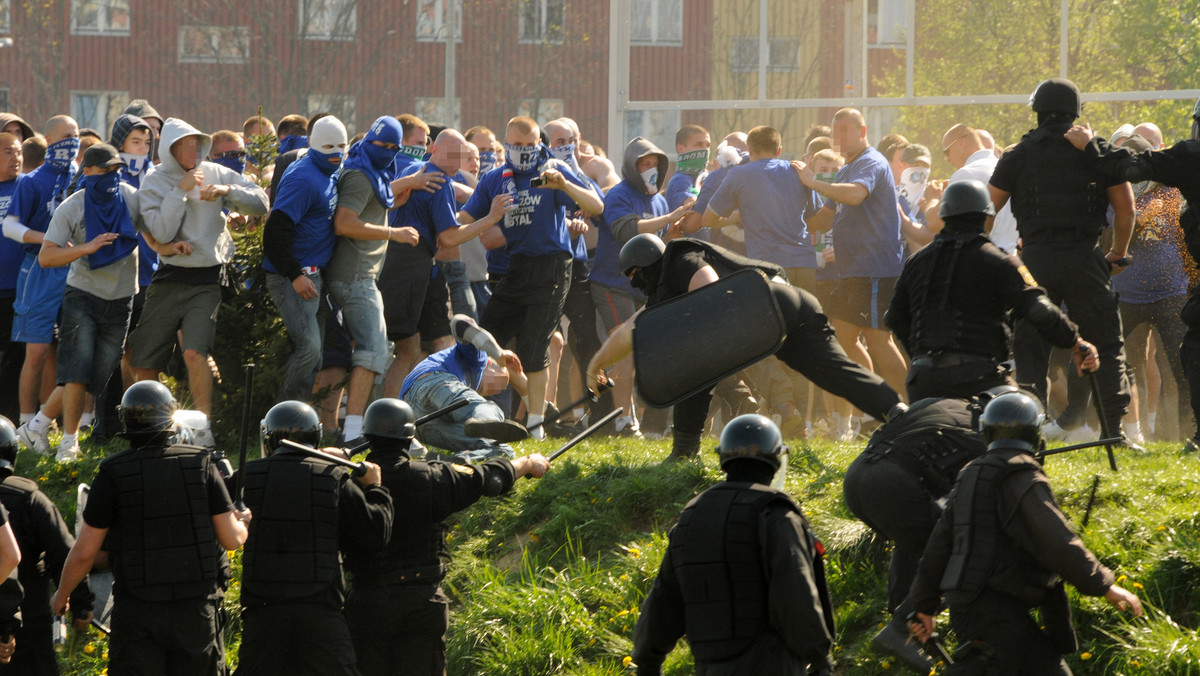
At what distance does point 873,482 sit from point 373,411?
85.2 inches

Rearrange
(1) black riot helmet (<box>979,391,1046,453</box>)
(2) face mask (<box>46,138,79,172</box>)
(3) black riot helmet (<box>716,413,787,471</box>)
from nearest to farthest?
(3) black riot helmet (<box>716,413,787,471</box>), (1) black riot helmet (<box>979,391,1046,453</box>), (2) face mask (<box>46,138,79,172</box>)

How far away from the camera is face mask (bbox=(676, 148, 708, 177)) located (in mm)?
11867

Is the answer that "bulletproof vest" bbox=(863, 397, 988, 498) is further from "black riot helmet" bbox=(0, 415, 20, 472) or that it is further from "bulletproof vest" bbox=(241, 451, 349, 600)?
"black riot helmet" bbox=(0, 415, 20, 472)

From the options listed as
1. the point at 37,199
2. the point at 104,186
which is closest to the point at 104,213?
the point at 104,186

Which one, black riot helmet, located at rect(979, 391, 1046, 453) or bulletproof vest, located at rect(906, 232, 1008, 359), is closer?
black riot helmet, located at rect(979, 391, 1046, 453)

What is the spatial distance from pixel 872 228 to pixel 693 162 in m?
2.03

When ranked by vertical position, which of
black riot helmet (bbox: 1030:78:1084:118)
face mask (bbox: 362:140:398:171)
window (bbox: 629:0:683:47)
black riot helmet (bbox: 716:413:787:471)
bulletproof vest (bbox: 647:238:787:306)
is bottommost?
black riot helmet (bbox: 716:413:787:471)

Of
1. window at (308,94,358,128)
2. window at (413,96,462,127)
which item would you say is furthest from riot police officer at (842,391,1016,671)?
window at (413,96,462,127)

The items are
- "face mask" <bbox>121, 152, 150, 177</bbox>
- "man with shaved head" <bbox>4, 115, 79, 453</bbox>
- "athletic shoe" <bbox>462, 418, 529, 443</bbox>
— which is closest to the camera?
"athletic shoe" <bbox>462, 418, 529, 443</bbox>

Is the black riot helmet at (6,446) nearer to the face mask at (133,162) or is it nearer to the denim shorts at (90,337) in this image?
the denim shorts at (90,337)

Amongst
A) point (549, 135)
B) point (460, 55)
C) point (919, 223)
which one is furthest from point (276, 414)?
point (460, 55)

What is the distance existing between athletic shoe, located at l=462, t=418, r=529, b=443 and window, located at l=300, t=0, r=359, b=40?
3382cm

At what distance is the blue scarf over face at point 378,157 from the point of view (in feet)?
32.9

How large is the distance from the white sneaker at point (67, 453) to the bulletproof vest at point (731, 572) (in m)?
6.30
